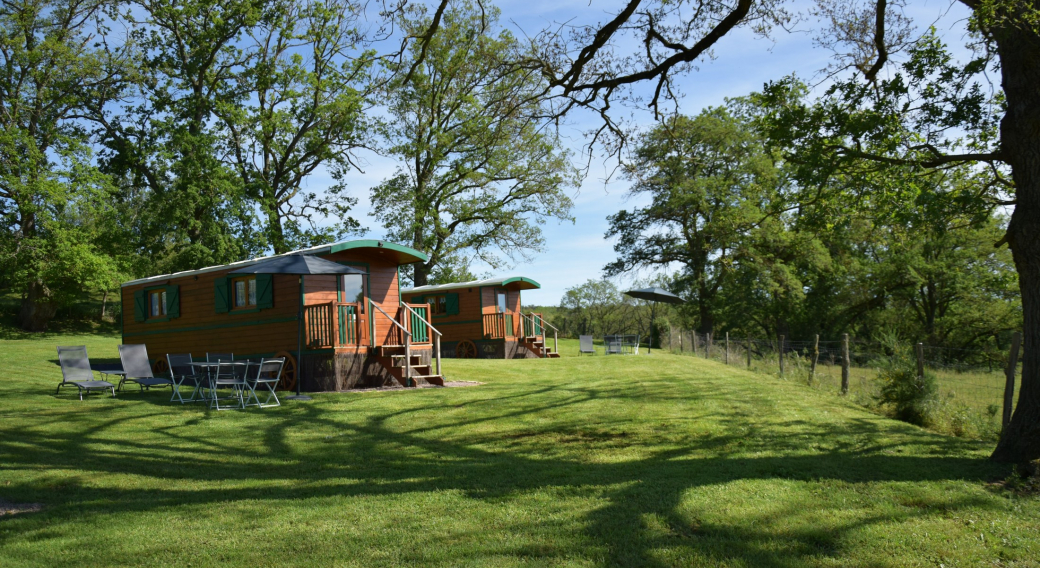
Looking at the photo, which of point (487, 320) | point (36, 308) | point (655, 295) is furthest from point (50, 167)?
point (655, 295)

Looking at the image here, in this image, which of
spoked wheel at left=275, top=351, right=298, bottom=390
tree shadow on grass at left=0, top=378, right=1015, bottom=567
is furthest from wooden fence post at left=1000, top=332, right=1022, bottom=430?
spoked wheel at left=275, top=351, right=298, bottom=390

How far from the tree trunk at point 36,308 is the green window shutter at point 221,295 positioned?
1492cm

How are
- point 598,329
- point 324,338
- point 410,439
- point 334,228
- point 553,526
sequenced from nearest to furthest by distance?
point 553,526 → point 410,439 → point 324,338 → point 334,228 → point 598,329

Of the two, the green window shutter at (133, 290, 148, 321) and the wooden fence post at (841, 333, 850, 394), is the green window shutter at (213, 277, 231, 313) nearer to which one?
the green window shutter at (133, 290, 148, 321)

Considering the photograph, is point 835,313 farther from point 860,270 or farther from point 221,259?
point 221,259

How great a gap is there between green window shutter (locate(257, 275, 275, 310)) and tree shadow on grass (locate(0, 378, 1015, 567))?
158 inches

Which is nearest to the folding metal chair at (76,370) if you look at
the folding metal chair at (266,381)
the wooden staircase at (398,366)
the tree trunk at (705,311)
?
the folding metal chair at (266,381)

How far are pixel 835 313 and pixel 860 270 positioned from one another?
101 inches

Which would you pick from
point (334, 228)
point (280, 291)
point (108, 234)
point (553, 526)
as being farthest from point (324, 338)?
point (108, 234)

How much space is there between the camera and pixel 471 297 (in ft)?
70.0

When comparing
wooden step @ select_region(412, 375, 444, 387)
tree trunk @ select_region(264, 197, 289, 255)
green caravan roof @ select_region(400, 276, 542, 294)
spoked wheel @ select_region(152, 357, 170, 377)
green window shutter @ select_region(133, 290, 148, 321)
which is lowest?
wooden step @ select_region(412, 375, 444, 387)

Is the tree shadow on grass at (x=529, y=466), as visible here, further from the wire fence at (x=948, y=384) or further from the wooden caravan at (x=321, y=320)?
the wooden caravan at (x=321, y=320)

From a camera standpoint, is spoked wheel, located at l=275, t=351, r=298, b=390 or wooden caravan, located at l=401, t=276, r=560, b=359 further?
wooden caravan, located at l=401, t=276, r=560, b=359

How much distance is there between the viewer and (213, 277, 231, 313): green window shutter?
13453mm
